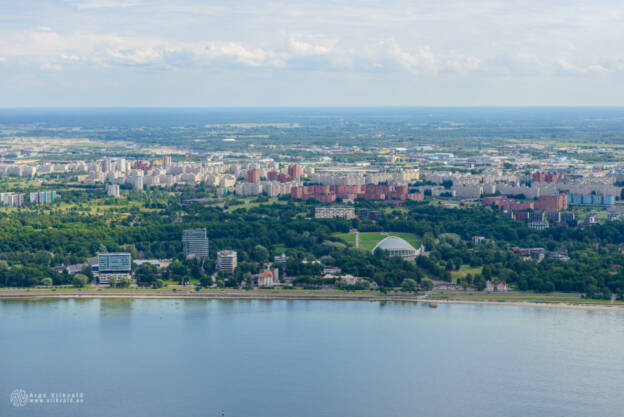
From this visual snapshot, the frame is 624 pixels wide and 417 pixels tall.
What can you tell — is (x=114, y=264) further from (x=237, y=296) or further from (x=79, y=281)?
(x=237, y=296)

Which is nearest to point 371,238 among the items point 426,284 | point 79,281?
point 426,284

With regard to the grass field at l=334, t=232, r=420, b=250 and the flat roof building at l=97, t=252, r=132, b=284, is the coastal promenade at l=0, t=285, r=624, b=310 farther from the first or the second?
the grass field at l=334, t=232, r=420, b=250

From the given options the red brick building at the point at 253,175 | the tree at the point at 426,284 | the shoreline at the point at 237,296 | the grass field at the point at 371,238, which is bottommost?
the shoreline at the point at 237,296

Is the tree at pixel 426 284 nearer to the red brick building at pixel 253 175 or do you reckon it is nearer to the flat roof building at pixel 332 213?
the flat roof building at pixel 332 213

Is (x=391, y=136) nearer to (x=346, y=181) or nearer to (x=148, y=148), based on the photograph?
(x=148, y=148)

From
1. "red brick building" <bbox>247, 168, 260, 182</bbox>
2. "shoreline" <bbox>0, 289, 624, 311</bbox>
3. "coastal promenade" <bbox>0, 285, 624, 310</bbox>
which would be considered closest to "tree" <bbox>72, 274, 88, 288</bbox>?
"coastal promenade" <bbox>0, 285, 624, 310</bbox>

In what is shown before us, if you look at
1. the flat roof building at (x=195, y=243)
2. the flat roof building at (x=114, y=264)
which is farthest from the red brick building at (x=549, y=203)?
the flat roof building at (x=114, y=264)

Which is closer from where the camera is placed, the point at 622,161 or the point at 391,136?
the point at 622,161

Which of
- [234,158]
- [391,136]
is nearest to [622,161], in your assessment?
[234,158]
